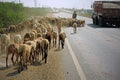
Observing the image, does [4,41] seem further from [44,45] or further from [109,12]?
[109,12]

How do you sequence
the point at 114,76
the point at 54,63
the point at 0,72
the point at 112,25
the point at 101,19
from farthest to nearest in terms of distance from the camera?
the point at 112,25 < the point at 101,19 < the point at 54,63 < the point at 0,72 < the point at 114,76

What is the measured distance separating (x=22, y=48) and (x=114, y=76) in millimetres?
3414

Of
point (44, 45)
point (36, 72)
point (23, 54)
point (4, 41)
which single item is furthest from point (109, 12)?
point (36, 72)

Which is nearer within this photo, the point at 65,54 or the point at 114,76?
the point at 114,76

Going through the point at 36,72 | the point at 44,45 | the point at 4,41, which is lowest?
the point at 36,72

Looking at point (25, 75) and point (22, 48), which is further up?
point (22, 48)

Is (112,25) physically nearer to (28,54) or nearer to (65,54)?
(65,54)

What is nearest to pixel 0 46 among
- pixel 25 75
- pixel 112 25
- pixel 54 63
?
pixel 54 63

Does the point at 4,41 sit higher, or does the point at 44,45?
the point at 44,45

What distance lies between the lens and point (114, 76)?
32.4 feet

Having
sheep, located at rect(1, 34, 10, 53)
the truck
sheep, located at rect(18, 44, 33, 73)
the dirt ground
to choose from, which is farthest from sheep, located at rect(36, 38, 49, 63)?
the truck

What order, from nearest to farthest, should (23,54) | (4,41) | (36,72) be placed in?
(36,72)
(23,54)
(4,41)

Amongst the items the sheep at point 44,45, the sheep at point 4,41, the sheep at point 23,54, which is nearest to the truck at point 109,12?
the sheep at point 4,41

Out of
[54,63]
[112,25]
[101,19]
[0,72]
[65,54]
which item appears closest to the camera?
[0,72]
